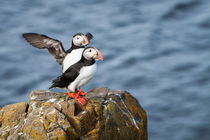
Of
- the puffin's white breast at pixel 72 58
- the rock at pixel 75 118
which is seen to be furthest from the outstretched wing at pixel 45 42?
the rock at pixel 75 118

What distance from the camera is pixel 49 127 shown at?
616 cm

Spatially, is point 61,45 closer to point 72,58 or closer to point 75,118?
point 72,58

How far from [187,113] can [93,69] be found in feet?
23.2

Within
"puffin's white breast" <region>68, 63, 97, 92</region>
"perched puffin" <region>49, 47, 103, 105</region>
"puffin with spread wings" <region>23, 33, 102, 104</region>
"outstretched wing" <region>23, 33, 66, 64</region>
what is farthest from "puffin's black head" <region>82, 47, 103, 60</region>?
"outstretched wing" <region>23, 33, 66, 64</region>

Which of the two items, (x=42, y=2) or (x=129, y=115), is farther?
(x=42, y=2)

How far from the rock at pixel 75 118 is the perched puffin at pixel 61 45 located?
0.73 meters

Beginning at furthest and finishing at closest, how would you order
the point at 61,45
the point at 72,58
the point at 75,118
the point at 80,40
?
the point at 61,45 → the point at 80,40 → the point at 72,58 → the point at 75,118

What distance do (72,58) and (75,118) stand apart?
4.84 feet

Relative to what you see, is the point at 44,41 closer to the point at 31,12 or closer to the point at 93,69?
the point at 93,69

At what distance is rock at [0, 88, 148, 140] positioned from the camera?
6.20m

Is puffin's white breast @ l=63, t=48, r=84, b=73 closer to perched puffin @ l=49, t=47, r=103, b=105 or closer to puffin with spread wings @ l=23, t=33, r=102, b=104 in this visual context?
puffin with spread wings @ l=23, t=33, r=102, b=104

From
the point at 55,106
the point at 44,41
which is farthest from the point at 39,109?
the point at 44,41

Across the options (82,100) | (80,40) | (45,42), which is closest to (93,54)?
(82,100)

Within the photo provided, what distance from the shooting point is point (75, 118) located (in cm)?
646
